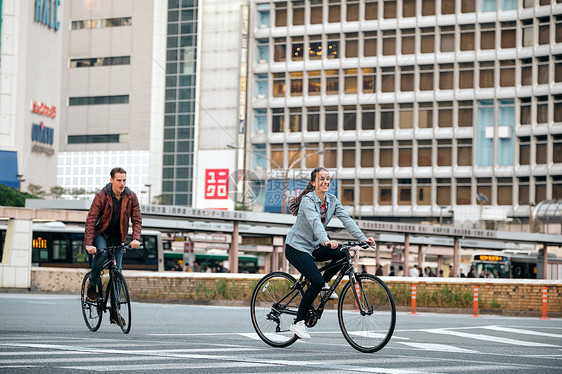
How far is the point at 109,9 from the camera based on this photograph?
106 metres

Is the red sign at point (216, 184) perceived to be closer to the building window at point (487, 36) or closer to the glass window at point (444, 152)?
the glass window at point (444, 152)

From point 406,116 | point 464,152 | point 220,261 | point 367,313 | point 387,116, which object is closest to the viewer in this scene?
point 367,313

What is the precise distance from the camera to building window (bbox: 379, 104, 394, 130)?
8625 centimetres

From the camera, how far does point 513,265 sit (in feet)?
218

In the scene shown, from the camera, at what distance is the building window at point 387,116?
86.2 m

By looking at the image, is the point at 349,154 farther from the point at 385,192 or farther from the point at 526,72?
the point at 526,72

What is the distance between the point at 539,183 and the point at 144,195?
3947cm

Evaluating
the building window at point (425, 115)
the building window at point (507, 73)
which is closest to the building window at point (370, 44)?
the building window at point (425, 115)

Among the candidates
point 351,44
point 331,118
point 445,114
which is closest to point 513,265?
point 445,114

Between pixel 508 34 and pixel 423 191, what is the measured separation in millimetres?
14252

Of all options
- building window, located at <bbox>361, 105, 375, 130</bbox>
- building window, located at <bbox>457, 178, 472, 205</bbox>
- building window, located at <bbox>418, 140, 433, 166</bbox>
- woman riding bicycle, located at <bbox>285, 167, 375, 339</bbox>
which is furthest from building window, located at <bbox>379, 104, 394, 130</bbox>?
woman riding bicycle, located at <bbox>285, 167, 375, 339</bbox>

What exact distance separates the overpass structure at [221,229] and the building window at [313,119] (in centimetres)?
1634

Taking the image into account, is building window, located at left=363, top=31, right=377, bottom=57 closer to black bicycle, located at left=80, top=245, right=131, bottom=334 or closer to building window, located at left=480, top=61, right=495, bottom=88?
building window, located at left=480, top=61, right=495, bottom=88

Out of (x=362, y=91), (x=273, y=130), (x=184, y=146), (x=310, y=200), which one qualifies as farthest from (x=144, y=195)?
(x=310, y=200)
